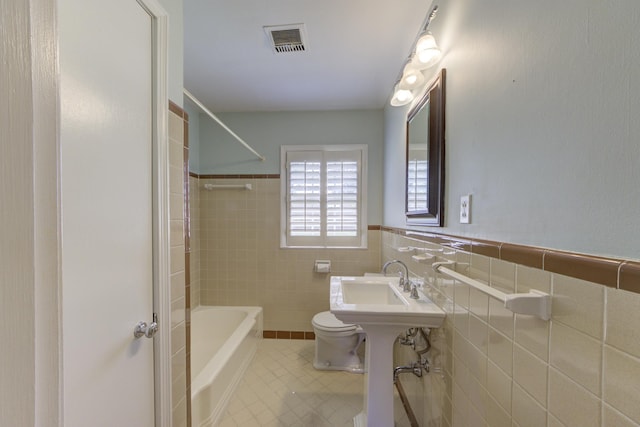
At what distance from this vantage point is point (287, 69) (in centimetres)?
195

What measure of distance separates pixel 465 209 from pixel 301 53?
59.1 inches

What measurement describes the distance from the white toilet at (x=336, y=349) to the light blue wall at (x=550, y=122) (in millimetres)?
1443

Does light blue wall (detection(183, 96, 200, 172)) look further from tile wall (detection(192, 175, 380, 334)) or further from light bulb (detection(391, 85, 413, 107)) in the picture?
light bulb (detection(391, 85, 413, 107))

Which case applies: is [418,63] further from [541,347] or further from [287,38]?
[541,347]

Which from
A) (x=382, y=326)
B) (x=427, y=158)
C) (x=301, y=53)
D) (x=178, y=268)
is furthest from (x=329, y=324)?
(x=301, y=53)

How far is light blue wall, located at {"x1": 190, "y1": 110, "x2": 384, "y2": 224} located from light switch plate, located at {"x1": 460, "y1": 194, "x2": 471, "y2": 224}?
1.62 meters

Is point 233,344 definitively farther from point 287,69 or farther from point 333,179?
point 287,69

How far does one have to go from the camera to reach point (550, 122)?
24.6 inches

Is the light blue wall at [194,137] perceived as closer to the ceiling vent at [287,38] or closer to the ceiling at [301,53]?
the ceiling at [301,53]

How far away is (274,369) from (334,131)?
7.64ft

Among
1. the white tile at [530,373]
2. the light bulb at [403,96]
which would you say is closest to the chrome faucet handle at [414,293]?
the white tile at [530,373]

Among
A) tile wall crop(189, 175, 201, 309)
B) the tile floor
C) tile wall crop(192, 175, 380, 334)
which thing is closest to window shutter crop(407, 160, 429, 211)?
tile wall crop(192, 175, 380, 334)

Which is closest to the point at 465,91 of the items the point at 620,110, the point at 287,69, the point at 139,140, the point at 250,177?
the point at 620,110

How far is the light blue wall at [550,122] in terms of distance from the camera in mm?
468
